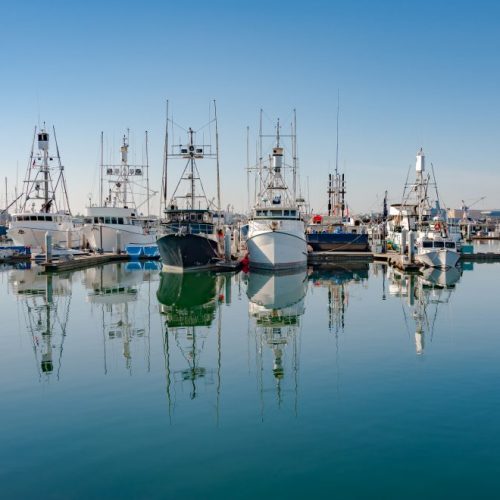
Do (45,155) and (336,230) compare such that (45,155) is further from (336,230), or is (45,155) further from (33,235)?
(336,230)

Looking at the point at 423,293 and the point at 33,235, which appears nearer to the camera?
the point at 423,293

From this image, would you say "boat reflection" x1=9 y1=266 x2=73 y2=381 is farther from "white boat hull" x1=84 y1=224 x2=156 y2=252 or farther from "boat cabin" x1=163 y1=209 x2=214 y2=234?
"white boat hull" x1=84 y1=224 x2=156 y2=252

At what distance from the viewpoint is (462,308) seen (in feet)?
95.8

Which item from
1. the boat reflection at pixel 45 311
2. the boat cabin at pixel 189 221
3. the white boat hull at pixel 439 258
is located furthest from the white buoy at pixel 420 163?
the boat reflection at pixel 45 311

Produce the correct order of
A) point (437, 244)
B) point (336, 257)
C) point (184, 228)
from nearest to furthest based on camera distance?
point (184, 228) < point (437, 244) < point (336, 257)

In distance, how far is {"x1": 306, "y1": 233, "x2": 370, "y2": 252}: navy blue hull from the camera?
64.4 m

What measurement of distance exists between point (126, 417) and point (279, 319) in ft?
46.0

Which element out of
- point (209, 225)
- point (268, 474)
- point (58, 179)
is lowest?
point (268, 474)

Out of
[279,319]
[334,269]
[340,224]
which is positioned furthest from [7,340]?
[340,224]

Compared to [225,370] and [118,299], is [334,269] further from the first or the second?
[225,370]

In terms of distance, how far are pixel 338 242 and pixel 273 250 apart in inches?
832

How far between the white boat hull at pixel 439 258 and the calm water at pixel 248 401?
20.1 m

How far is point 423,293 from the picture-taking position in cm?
3484

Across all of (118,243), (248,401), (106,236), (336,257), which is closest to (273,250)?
(336,257)
